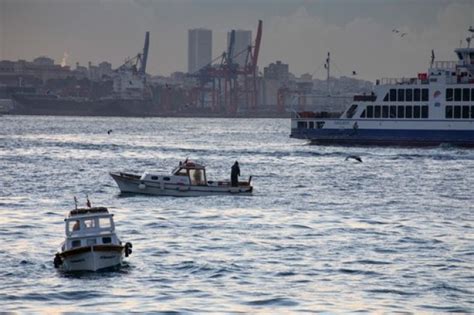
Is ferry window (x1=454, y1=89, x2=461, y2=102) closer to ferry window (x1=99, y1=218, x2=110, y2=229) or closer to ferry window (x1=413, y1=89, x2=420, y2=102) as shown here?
ferry window (x1=413, y1=89, x2=420, y2=102)

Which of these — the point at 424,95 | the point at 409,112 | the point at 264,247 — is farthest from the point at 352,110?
the point at 264,247

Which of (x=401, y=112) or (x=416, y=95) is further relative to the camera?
(x=401, y=112)

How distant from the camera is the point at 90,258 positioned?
39156mm

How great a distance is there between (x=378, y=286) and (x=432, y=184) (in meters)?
44.5

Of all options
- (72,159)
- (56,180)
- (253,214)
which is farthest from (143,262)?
(72,159)

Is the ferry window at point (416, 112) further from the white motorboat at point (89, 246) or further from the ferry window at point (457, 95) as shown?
the white motorboat at point (89, 246)

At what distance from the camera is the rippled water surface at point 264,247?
35.3m

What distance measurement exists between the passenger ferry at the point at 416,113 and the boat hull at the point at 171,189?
208 feet

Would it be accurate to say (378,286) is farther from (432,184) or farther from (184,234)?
(432,184)

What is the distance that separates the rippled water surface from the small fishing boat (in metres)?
0.63

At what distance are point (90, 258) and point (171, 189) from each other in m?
25.1

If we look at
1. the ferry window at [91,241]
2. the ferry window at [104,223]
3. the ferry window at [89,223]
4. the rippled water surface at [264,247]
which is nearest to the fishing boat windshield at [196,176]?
the rippled water surface at [264,247]

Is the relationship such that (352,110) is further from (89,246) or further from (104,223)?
(89,246)

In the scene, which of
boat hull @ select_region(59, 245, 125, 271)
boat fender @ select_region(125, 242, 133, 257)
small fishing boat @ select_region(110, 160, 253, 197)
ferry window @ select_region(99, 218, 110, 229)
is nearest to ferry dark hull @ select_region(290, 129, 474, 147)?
small fishing boat @ select_region(110, 160, 253, 197)
